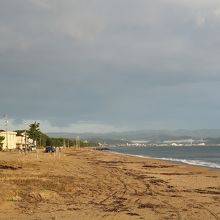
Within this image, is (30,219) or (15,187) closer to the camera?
(30,219)

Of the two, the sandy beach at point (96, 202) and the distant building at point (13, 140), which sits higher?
the distant building at point (13, 140)

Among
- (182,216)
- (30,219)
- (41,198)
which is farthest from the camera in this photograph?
(41,198)

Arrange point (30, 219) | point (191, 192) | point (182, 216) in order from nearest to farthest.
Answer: point (30, 219) < point (182, 216) < point (191, 192)

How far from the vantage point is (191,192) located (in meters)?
24.9

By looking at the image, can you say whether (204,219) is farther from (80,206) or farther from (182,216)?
(80,206)

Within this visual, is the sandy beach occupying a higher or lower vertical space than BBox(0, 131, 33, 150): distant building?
lower

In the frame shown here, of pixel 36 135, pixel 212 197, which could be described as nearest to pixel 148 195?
pixel 212 197

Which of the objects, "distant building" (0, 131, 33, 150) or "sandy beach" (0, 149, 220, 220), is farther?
"distant building" (0, 131, 33, 150)

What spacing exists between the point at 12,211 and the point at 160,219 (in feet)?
17.3

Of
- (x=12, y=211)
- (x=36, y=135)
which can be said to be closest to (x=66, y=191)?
(x=12, y=211)

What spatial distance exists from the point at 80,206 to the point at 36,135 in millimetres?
112599

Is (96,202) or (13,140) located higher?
(13,140)

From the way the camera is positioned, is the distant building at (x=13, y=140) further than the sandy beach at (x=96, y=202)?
Yes

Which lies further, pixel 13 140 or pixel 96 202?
pixel 13 140
